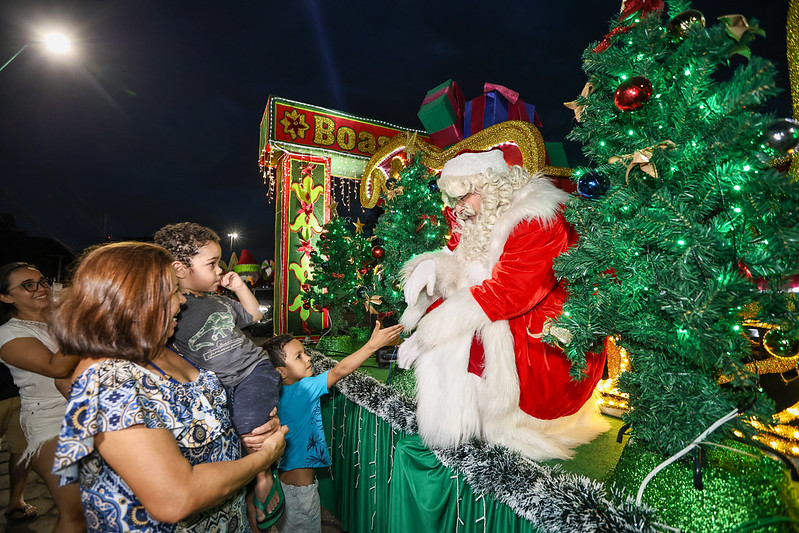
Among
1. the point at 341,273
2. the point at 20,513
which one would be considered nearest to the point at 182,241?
the point at 20,513

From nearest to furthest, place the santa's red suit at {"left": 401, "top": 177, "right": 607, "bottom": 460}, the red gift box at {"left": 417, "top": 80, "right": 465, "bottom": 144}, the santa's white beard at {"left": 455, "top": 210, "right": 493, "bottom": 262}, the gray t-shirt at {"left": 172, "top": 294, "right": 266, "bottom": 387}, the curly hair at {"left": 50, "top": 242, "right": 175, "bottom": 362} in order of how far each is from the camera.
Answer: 1. the curly hair at {"left": 50, "top": 242, "right": 175, "bottom": 362}
2. the gray t-shirt at {"left": 172, "top": 294, "right": 266, "bottom": 387}
3. the santa's red suit at {"left": 401, "top": 177, "right": 607, "bottom": 460}
4. the santa's white beard at {"left": 455, "top": 210, "right": 493, "bottom": 262}
5. the red gift box at {"left": 417, "top": 80, "right": 465, "bottom": 144}

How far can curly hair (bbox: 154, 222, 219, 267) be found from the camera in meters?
1.82

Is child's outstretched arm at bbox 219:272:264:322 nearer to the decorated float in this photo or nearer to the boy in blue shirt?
the boy in blue shirt

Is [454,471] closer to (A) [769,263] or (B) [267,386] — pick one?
(B) [267,386]

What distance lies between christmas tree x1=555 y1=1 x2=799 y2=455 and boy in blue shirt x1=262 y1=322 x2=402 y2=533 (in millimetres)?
1515

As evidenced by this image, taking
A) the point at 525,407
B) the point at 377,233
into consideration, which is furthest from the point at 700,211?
the point at 377,233

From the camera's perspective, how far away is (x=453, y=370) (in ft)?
6.28

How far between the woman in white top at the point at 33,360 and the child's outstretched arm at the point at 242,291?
3.67 feet

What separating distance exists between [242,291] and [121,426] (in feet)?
4.57

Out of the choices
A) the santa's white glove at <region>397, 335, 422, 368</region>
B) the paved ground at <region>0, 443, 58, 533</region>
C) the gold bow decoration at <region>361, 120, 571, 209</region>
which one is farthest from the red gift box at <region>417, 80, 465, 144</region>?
the paved ground at <region>0, 443, 58, 533</region>

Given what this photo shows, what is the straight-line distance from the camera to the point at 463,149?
9.76 feet

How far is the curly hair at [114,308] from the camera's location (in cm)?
105

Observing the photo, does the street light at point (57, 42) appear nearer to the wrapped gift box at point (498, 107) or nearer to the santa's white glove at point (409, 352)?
the wrapped gift box at point (498, 107)

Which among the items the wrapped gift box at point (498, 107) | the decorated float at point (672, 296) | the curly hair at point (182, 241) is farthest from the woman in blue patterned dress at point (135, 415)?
the wrapped gift box at point (498, 107)
